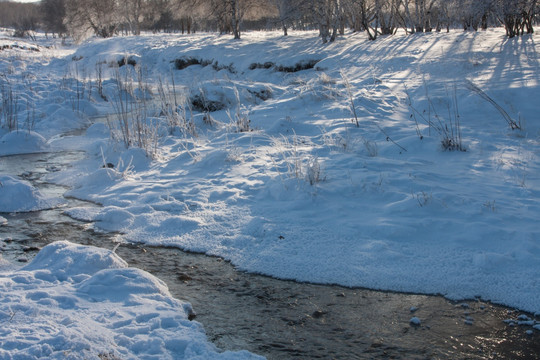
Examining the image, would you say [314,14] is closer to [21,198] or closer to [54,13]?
[21,198]

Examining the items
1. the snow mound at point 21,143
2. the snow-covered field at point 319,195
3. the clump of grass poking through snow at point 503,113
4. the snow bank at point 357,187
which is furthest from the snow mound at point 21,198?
the clump of grass poking through snow at point 503,113

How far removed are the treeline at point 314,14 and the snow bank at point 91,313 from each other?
10738 millimetres

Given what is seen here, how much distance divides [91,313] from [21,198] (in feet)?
11.5

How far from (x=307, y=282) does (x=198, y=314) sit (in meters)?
1.00

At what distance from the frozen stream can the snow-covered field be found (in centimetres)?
18

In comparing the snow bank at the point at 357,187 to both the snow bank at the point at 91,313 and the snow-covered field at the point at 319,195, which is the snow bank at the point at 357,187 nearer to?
the snow-covered field at the point at 319,195

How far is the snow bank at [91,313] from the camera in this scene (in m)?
2.59

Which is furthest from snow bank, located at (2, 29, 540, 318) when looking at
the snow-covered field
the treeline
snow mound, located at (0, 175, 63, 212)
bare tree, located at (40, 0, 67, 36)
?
bare tree, located at (40, 0, 67, 36)

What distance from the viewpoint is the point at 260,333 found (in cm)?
319

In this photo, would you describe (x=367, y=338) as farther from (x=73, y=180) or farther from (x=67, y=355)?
(x=73, y=180)

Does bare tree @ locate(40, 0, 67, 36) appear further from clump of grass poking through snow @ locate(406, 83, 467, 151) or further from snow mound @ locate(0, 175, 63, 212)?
clump of grass poking through snow @ locate(406, 83, 467, 151)

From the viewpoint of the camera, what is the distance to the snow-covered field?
139 inches

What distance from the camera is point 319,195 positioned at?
5457 mm

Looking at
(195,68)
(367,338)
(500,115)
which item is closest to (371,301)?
Answer: (367,338)
